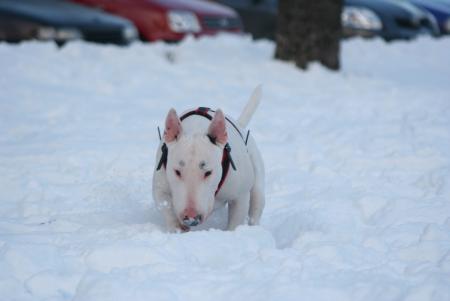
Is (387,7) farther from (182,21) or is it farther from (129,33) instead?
Result: (129,33)

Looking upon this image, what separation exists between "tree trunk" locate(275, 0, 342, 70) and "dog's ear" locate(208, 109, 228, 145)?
22.9ft

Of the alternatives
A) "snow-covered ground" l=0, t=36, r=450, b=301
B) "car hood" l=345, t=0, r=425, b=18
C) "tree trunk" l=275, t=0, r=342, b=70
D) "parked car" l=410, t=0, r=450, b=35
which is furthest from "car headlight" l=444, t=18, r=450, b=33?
"tree trunk" l=275, t=0, r=342, b=70

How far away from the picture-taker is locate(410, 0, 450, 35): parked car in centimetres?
1750

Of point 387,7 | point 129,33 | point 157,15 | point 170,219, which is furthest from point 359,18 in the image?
point 170,219

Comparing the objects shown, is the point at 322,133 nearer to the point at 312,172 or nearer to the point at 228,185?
the point at 312,172

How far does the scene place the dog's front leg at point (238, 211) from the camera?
453 cm

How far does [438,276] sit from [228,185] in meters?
1.24

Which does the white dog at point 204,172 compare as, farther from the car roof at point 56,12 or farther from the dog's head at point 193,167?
the car roof at point 56,12

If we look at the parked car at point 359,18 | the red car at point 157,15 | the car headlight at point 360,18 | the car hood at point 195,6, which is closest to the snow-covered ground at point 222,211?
the red car at point 157,15

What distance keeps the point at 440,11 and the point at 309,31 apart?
7.96m

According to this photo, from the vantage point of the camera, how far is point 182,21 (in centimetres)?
1187

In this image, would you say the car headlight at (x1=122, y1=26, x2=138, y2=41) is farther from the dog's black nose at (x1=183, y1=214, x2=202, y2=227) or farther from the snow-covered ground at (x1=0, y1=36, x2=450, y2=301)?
the dog's black nose at (x1=183, y1=214, x2=202, y2=227)

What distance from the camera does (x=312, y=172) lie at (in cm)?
641

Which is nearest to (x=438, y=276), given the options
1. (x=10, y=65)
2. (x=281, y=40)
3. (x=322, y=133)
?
(x=322, y=133)
